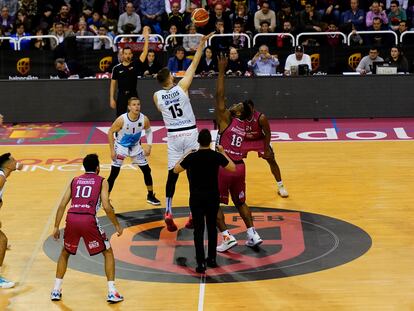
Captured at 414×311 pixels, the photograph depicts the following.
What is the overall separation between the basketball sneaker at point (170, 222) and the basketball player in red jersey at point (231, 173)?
3.67ft

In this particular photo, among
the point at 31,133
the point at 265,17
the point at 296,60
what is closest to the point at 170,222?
the point at 31,133

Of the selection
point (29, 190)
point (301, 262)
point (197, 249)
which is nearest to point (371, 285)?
point (301, 262)

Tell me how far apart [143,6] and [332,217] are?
11823 mm

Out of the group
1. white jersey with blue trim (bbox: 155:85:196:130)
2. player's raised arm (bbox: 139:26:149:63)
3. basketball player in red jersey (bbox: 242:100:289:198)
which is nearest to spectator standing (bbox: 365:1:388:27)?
player's raised arm (bbox: 139:26:149:63)

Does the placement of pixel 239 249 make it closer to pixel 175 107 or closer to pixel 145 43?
pixel 175 107

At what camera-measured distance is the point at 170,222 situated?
1389cm

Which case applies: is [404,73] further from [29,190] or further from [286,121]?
[29,190]

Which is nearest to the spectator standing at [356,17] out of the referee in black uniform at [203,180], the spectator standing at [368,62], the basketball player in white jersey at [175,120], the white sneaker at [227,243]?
the spectator standing at [368,62]

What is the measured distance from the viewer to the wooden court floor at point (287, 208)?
1112 centimetres

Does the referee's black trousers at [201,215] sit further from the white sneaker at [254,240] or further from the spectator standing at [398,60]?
the spectator standing at [398,60]

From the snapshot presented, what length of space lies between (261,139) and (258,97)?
22.2 feet

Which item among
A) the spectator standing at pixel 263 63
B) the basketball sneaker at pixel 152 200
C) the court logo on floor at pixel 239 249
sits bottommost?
the basketball sneaker at pixel 152 200

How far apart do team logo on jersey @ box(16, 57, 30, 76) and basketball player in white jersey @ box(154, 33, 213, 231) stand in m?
10.1

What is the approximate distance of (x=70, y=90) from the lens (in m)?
22.4
